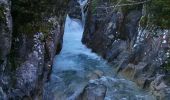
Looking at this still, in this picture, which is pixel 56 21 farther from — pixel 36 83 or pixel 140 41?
pixel 140 41

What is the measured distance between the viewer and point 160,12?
13312 mm

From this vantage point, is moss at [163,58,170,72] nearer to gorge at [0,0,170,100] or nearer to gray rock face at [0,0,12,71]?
gorge at [0,0,170,100]

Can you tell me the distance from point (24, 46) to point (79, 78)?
367 centimetres

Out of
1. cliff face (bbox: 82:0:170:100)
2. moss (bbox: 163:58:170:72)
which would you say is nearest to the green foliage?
cliff face (bbox: 82:0:170:100)

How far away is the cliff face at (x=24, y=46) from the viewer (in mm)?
8578

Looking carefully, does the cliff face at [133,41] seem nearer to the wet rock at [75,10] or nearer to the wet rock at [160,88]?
Answer: the wet rock at [160,88]

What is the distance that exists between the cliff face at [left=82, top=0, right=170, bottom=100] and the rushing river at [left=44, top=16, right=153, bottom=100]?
1.43 feet

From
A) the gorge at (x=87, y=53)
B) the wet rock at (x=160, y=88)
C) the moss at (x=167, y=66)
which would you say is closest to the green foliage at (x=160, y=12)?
the gorge at (x=87, y=53)

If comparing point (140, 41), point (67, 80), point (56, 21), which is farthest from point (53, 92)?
point (140, 41)

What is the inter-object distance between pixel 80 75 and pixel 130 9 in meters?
4.36

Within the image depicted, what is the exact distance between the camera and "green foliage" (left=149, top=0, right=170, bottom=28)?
12.9 meters

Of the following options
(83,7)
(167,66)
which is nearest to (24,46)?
(167,66)

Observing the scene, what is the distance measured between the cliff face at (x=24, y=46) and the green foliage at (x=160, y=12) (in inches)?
177

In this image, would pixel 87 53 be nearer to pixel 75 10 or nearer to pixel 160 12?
pixel 160 12
